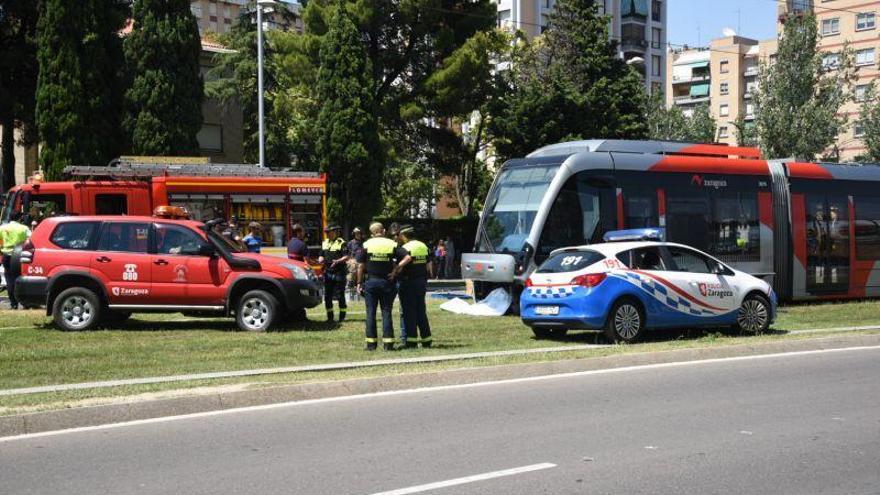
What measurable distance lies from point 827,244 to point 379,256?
45.2 ft

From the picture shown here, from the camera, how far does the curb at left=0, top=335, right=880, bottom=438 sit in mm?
8578

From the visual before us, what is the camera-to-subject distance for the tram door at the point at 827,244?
2236cm

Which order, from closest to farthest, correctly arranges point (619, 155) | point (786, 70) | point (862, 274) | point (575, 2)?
point (619, 155) < point (862, 274) < point (575, 2) < point (786, 70)

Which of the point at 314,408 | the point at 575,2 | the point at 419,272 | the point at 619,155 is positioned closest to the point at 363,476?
the point at 314,408

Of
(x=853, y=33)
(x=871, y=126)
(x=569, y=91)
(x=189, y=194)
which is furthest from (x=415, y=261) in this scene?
(x=853, y=33)

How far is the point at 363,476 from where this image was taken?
22.1 feet

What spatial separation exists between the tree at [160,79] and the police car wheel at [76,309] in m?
19.2

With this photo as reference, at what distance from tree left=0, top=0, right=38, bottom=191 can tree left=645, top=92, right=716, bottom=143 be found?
35780 mm

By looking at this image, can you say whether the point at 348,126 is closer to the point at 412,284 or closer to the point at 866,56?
the point at 412,284

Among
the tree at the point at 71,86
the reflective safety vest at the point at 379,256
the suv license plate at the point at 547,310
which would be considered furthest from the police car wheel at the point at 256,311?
the tree at the point at 71,86

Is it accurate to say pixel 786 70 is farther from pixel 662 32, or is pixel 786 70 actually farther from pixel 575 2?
pixel 662 32

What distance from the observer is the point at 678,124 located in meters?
62.3

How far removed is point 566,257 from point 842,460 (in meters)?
8.22

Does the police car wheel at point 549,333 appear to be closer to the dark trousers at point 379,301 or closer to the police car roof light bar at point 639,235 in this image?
the police car roof light bar at point 639,235
